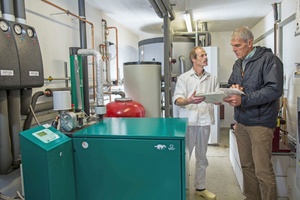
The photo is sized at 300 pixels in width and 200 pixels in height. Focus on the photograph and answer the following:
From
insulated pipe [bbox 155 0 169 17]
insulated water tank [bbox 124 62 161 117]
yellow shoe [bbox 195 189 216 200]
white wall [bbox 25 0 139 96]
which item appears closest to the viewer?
yellow shoe [bbox 195 189 216 200]

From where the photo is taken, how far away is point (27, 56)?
1435 mm

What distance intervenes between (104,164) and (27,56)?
2.81ft

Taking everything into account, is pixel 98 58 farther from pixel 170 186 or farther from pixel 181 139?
pixel 170 186

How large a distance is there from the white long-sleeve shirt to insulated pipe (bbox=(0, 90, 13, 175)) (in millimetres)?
1285

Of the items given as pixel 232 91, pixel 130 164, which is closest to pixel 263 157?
pixel 232 91

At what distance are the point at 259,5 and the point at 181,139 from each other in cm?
307

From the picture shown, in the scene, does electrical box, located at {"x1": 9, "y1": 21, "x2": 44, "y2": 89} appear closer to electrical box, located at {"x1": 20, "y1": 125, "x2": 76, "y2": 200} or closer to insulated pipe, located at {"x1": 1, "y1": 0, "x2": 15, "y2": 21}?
insulated pipe, located at {"x1": 1, "y1": 0, "x2": 15, "y2": 21}

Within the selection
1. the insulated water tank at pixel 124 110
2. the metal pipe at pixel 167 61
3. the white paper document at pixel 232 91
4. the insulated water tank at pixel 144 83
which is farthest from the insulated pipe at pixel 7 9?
the metal pipe at pixel 167 61

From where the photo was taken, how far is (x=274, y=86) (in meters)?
1.47

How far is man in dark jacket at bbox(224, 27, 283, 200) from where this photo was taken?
1.50 metres

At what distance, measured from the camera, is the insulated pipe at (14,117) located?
1.44m

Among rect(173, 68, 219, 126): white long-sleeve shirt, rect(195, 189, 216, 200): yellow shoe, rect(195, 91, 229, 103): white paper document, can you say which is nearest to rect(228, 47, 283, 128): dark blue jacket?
rect(195, 91, 229, 103): white paper document

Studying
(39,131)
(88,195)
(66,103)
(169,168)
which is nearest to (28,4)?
(66,103)

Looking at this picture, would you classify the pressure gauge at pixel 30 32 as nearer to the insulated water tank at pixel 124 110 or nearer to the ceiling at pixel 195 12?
the insulated water tank at pixel 124 110
